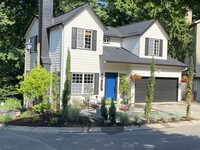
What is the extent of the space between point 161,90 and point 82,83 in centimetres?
771

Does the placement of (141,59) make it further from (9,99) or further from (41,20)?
(9,99)

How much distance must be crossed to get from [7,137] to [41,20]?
43.6 ft

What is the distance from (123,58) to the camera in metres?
22.5

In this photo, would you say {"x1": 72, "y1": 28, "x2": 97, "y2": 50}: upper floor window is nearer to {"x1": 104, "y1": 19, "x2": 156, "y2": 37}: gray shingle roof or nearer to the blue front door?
the blue front door

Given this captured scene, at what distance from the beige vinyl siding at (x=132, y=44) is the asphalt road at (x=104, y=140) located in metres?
12.4

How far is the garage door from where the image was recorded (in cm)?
2346

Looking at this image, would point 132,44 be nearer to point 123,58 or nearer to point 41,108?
point 123,58

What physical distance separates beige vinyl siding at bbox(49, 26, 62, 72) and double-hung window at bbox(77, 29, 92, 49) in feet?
4.54

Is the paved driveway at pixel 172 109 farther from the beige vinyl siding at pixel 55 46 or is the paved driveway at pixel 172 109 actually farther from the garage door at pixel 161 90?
the beige vinyl siding at pixel 55 46

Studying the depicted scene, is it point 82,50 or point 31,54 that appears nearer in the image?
point 82,50

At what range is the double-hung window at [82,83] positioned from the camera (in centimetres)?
2073

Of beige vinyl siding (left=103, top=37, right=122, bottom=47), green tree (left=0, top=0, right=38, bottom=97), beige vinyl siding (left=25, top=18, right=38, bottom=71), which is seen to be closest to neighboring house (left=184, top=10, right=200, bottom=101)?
beige vinyl siding (left=103, top=37, right=122, bottom=47)

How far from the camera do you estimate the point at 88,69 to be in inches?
834

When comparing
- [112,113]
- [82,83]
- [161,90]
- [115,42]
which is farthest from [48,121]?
[115,42]
